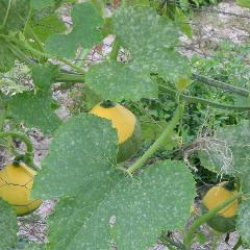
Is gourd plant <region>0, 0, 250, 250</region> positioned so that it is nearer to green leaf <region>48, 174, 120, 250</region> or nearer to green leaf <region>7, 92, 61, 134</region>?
green leaf <region>48, 174, 120, 250</region>

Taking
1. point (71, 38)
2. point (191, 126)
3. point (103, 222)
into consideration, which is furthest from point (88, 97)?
point (191, 126)

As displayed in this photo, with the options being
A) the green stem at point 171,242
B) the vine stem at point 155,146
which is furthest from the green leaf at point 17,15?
the green stem at point 171,242

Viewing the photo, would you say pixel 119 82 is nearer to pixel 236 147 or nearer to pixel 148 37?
pixel 148 37

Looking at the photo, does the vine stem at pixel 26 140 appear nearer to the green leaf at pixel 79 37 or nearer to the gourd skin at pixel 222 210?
the green leaf at pixel 79 37

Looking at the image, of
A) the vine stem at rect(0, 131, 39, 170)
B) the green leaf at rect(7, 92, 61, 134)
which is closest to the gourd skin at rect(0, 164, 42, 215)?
the vine stem at rect(0, 131, 39, 170)

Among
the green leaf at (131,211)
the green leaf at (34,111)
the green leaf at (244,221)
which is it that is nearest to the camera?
the green leaf at (131,211)

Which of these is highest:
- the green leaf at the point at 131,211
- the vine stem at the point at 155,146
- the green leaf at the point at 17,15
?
the green leaf at the point at 17,15

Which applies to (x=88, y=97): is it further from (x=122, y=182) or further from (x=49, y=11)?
(x=122, y=182)
